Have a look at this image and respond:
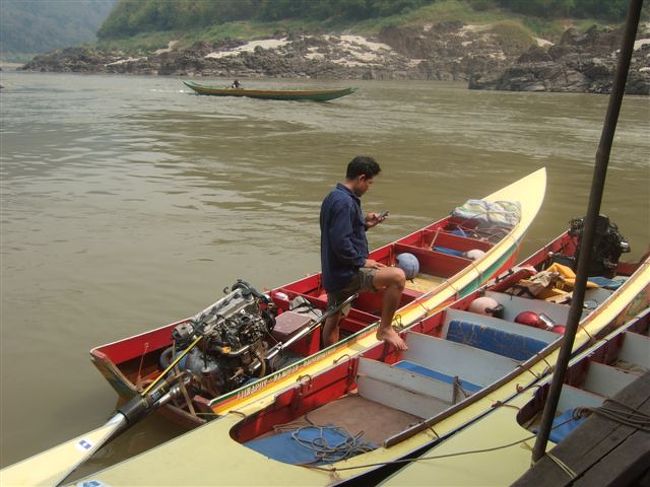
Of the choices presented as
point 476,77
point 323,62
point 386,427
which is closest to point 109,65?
point 323,62

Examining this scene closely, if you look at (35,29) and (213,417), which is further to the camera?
(35,29)

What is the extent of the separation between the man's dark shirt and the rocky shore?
43692 mm

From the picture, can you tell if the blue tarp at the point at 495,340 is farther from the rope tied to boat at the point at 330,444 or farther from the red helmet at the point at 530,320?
the rope tied to boat at the point at 330,444

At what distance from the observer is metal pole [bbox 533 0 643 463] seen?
200 cm

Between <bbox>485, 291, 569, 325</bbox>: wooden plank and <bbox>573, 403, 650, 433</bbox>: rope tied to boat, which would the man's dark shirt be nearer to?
<bbox>485, 291, 569, 325</bbox>: wooden plank

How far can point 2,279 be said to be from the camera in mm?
7672

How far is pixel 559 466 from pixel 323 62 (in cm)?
6373

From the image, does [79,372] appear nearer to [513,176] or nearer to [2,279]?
[2,279]

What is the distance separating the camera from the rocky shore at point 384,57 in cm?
4859

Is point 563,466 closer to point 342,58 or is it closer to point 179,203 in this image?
point 179,203

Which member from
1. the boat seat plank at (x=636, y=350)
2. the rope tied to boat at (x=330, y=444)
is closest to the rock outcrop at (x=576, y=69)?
the boat seat plank at (x=636, y=350)

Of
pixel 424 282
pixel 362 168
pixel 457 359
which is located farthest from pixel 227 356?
pixel 424 282

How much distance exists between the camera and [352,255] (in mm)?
4840

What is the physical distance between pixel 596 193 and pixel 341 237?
9.04 feet
